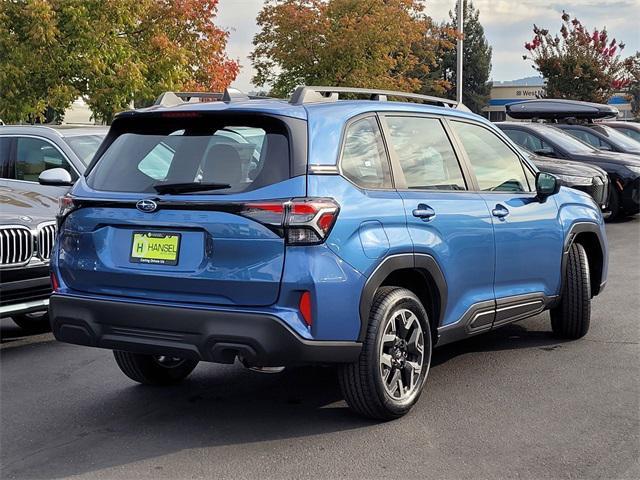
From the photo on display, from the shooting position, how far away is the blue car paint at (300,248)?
443 cm

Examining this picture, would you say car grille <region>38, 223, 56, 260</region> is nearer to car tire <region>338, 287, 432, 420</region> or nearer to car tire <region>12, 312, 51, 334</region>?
car tire <region>12, 312, 51, 334</region>

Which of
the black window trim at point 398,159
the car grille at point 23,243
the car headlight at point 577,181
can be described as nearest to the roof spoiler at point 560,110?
the car headlight at point 577,181

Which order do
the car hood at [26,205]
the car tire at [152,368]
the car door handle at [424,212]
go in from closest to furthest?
the car door handle at [424,212] < the car tire at [152,368] < the car hood at [26,205]

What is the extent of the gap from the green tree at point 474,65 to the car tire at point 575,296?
224 ft

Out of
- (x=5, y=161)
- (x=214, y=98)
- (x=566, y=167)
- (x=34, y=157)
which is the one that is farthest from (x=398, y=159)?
(x=566, y=167)

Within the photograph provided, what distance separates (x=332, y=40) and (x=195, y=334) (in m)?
20.4

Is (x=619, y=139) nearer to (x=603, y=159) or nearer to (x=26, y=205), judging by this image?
(x=603, y=159)

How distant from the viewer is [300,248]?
14.5 feet

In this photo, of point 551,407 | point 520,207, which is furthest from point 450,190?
point 551,407

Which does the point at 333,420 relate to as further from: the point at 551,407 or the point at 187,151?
the point at 187,151

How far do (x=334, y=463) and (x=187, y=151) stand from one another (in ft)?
6.03

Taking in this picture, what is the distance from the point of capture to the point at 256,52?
25047 mm

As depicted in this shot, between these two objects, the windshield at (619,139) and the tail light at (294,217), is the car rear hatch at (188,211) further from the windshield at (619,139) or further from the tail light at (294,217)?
the windshield at (619,139)

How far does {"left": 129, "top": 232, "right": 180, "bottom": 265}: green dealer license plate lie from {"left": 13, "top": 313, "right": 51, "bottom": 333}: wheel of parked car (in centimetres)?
344
